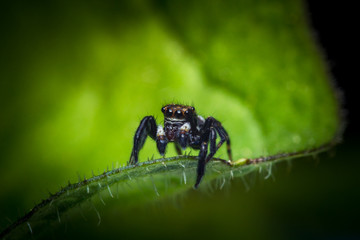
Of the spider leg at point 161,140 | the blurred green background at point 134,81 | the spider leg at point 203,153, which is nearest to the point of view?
the spider leg at point 203,153

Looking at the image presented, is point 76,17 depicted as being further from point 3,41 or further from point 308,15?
point 308,15

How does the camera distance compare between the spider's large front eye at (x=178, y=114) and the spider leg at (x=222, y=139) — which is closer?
the spider leg at (x=222, y=139)

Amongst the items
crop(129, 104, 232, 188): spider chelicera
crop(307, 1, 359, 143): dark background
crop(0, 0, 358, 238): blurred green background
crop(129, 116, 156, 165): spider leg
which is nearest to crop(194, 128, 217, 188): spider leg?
crop(129, 104, 232, 188): spider chelicera

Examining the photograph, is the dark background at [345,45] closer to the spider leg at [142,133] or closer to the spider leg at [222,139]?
the spider leg at [222,139]

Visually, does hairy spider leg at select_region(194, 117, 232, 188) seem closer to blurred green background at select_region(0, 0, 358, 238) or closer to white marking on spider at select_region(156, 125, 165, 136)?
blurred green background at select_region(0, 0, 358, 238)

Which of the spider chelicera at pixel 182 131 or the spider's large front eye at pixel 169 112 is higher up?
the spider's large front eye at pixel 169 112

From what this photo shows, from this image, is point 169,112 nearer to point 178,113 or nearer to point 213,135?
point 178,113

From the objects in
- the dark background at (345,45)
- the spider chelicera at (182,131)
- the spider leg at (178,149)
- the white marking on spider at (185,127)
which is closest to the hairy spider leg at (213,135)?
the spider chelicera at (182,131)
